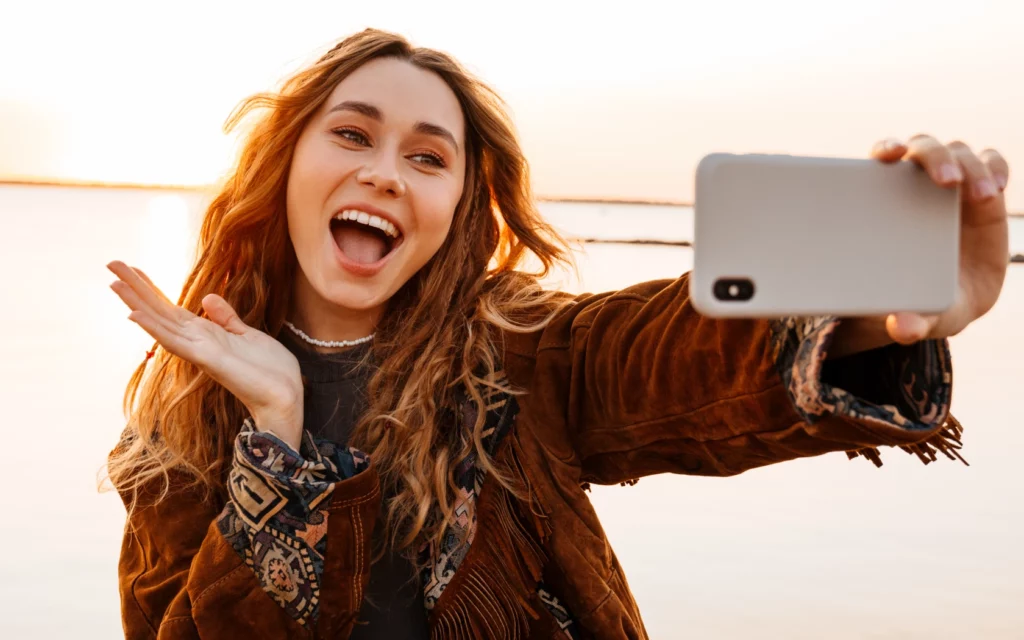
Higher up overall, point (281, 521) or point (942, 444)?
point (942, 444)

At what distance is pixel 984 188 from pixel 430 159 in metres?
1.00

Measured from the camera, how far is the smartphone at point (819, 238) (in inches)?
41.9

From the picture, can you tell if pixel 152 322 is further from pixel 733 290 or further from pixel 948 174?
→ pixel 948 174

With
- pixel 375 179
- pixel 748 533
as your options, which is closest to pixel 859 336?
pixel 375 179

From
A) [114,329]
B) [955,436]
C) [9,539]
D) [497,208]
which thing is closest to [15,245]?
[114,329]

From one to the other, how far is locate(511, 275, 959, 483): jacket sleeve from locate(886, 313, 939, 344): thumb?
0.23ft

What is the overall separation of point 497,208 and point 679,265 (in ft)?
27.3

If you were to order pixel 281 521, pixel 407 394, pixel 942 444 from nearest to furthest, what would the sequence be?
pixel 942 444, pixel 281 521, pixel 407 394

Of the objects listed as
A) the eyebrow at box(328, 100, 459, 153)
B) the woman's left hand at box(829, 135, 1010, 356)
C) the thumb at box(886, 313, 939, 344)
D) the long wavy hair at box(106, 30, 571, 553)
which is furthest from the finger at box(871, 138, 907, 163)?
the eyebrow at box(328, 100, 459, 153)

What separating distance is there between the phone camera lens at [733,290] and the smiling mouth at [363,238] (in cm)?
87

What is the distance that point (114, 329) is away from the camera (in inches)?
254

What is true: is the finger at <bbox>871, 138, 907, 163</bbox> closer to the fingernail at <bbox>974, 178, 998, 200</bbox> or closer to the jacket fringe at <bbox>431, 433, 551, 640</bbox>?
the fingernail at <bbox>974, 178, 998, 200</bbox>

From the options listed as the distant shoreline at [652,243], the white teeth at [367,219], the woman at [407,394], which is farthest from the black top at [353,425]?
the distant shoreline at [652,243]

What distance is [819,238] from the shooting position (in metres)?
1.08
